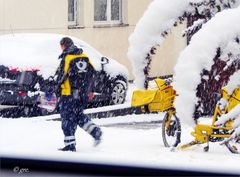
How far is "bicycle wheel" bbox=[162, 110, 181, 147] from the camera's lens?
769 cm

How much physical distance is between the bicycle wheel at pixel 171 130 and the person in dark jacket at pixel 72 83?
1000 mm

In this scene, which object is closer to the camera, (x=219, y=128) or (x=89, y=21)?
(x=219, y=128)

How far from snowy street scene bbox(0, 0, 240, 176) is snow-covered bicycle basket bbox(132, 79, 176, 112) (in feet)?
0.04

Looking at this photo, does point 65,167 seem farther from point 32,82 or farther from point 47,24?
point 47,24

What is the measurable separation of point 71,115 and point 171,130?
1211 mm

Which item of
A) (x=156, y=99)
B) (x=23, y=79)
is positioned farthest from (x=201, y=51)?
(x=23, y=79)

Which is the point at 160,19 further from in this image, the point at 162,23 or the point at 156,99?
the point at 156,99

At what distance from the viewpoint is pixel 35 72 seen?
11.5 metres

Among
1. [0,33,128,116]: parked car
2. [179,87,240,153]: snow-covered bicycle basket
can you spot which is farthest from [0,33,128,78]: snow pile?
[179,87,240,153]: snow-covered bicycle basket

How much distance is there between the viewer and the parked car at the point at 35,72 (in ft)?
37.7

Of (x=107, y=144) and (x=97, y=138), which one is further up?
(x=97, y=138)

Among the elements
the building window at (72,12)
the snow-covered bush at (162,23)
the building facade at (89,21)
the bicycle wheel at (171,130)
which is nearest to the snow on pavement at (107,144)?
the bicycle wheel at (171,130)

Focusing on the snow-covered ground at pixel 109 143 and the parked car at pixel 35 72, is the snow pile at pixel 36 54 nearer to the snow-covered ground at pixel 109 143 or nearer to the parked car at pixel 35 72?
the parked car at pixel 35 72

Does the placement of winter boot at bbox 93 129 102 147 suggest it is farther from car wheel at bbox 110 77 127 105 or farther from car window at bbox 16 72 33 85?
car wheel at bbox 110 77 127 105
